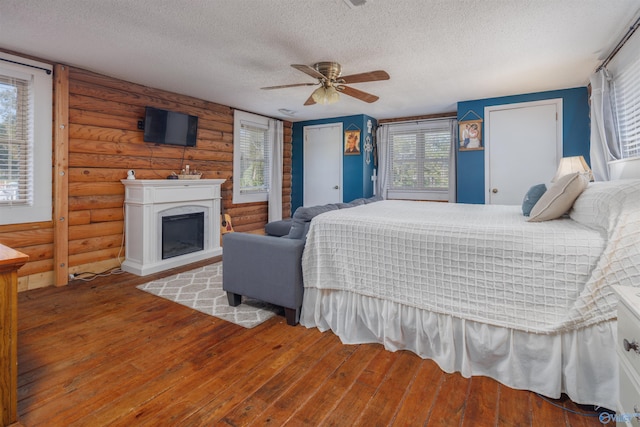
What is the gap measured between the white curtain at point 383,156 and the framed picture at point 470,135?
1505mm

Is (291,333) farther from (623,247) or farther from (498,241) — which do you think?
(623,247)

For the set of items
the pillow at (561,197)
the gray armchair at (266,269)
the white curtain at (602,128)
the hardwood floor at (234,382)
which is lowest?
the hardwood floor at (234,382)

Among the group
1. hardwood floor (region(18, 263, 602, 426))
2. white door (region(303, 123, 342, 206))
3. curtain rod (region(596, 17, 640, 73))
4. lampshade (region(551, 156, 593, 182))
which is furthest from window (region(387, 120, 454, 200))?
hardwood floor (region(18, 263, 602, 426))

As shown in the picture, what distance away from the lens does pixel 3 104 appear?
121 inches

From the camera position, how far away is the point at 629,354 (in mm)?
1090

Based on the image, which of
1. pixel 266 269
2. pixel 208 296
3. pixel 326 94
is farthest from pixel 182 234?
pixel 326 94

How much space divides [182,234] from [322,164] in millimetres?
2972

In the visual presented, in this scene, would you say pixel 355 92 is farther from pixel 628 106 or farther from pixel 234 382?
pixel 234 382

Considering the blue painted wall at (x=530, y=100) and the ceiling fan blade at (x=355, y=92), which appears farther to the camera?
the blue painted wall at (x=530, y=100)

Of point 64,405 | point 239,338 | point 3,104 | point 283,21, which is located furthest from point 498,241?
point 3,104

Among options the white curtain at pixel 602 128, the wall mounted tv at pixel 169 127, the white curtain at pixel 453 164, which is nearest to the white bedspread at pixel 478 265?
the white curtain at pixel 602 128

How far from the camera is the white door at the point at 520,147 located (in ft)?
14.0

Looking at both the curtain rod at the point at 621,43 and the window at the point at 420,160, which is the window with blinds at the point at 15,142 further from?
the curtain rod at the point at 621,43

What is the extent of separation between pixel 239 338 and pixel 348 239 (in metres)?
1.05
